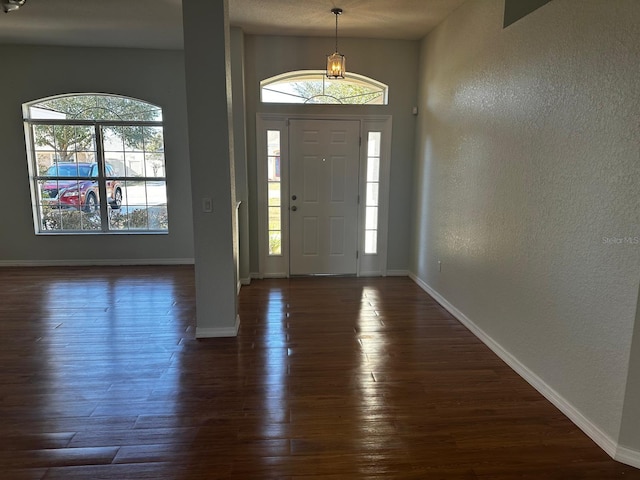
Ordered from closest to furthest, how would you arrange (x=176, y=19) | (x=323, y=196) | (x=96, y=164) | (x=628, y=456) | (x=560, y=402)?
1. (x=628, y=456)
2. (x=560, y=402)
3. (x=176, y=19)
4. (x=323, y=196)
5. (x=96, y=164)

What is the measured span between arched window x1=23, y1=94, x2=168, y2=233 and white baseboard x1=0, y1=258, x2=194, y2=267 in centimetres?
43

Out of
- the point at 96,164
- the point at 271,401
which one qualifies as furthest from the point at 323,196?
the point at 96,164

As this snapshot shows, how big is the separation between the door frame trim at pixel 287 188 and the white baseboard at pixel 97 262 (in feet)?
4.88

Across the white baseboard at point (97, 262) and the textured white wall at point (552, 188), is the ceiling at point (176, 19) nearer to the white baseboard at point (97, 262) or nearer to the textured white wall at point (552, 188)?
the textured white wall at point (552, 188)

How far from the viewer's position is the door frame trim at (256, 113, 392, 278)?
4.90 meters

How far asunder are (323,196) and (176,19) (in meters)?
2.54

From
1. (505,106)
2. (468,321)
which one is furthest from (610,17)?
(468,321)

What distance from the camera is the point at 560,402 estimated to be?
2363 mm

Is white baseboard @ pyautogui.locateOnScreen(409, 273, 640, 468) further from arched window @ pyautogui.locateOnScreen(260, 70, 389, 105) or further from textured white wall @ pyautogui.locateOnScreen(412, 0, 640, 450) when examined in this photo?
arched window @ pyautogui.locateOnScreen(260, 70, 389, 105)

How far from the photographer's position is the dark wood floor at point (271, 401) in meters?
1.91

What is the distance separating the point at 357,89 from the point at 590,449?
433 centimetres

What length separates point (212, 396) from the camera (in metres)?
2.46

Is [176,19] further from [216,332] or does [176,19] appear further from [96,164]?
[216,332]

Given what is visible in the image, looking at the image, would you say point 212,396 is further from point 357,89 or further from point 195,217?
point 357,89
